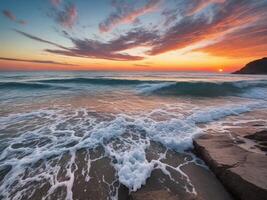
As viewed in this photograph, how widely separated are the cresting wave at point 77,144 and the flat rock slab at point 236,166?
49cm

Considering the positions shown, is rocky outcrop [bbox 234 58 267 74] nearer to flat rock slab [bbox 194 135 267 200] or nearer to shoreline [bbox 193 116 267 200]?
shoreline [bbox 193 116 267 200]

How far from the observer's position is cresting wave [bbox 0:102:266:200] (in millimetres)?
2924

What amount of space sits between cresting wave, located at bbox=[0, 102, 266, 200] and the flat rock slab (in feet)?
1.60

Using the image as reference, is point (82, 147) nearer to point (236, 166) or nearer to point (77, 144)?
point (77, 144)

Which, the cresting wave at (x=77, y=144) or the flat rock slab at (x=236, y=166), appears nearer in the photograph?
the flat rock slab at (x=236, y=166)

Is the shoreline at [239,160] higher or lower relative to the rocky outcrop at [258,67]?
higher

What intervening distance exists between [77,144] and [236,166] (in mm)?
3864

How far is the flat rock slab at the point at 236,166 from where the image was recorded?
229cm

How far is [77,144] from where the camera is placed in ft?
14.0

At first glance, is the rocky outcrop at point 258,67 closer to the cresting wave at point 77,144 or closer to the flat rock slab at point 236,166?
the cresting wave at point 77,144

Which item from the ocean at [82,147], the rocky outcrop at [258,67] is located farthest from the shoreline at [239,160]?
the rocky outcrop at [258,67]

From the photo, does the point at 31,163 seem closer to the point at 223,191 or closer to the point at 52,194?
the point at 52,194

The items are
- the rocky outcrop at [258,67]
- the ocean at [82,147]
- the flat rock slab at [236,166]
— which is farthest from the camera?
the rocky outcrop at [258,67]

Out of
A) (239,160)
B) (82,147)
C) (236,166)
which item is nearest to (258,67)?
(239,160)
